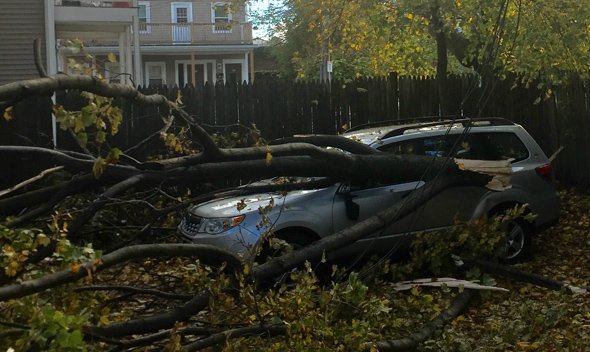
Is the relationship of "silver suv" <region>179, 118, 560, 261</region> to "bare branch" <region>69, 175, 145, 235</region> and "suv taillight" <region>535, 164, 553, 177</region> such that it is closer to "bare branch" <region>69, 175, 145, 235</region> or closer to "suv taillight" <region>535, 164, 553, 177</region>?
"suv taillight" <region>535, 164, 553, 177</region>

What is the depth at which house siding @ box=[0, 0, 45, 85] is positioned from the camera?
17.1m

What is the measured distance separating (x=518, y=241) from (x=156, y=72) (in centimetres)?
3087

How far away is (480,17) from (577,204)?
12.5 ft

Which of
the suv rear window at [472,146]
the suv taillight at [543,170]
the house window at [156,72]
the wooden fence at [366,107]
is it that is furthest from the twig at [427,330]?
the house window at [156,72]

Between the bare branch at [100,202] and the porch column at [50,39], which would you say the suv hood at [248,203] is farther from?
the porch column at [50,39]

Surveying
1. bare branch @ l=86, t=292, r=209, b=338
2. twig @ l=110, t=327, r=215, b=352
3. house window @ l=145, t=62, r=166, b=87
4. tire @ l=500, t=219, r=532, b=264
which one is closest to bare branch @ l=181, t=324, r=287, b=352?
twig @ l=110, t=327, r=215, b=352

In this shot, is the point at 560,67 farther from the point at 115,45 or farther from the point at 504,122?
the point at 115,45

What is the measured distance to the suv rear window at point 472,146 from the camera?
9.41 m

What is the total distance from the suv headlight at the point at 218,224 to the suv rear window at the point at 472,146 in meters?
1.96

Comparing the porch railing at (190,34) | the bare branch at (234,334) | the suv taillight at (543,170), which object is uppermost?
the porch railing at (190,34)

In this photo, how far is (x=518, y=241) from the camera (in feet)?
31.9

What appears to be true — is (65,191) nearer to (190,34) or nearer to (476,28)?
(476,28)

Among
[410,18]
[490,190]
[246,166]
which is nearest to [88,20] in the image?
[410,18]

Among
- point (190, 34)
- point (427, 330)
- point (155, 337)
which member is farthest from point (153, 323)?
point (190, 34)
